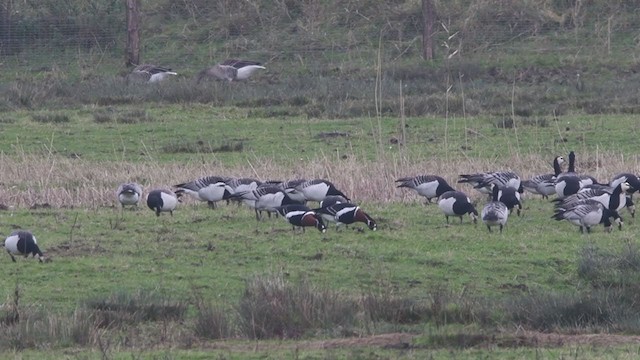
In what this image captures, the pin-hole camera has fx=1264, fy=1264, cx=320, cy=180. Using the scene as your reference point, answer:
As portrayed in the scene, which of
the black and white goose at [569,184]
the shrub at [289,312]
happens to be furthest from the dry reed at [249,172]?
the shrub at [289,312]

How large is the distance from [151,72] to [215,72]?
6.05 feet

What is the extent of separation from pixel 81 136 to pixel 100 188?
7.81 metres

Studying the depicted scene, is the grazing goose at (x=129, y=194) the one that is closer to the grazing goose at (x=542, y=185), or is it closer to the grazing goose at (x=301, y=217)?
the grazing goose at (x=301, y=217)

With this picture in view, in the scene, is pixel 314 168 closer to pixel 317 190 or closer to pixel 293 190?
pixel 317 190

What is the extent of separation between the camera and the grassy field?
36.4ft

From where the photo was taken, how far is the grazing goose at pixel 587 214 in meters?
15.1

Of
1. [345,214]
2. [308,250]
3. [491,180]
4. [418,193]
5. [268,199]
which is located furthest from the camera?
[418,193]

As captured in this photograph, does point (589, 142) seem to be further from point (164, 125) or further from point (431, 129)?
point (164, 125)

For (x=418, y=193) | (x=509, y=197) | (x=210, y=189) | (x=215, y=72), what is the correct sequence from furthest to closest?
(x=215, y=72) < (x=418, y=193) < (x=210, y=189) < (x=509, y=197)

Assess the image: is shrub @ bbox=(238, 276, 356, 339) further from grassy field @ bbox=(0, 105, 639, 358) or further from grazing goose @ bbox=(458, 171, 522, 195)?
grazing goose @ bbox=(458, 171, 522, 195)

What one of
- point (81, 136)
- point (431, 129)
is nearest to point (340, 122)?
point (431, 129)

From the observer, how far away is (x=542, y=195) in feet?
61.1

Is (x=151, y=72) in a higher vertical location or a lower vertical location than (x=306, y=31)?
lower

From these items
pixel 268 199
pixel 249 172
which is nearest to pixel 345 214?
pixel 268 199
